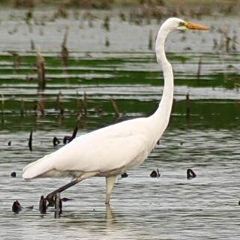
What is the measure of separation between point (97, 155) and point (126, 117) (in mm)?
5875

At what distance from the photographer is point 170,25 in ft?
37.3

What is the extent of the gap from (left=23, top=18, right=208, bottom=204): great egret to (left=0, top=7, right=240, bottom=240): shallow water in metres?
0.31

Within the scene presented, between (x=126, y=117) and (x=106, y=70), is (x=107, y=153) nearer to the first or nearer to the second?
(x=126, y=117)

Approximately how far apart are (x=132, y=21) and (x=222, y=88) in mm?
14102

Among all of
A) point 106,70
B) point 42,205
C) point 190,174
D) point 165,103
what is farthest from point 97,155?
point 106,70

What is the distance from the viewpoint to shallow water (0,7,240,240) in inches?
397

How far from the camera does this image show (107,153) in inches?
421

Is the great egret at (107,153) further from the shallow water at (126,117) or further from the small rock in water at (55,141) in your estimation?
the small rock in water at (55,141)

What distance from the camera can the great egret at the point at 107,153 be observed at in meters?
10.6

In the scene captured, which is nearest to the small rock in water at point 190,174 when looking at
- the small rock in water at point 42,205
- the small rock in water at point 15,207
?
the small rock in water at point 42,205

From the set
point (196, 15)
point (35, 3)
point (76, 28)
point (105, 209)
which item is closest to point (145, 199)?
point (105, 209)

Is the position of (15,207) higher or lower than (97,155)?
lower

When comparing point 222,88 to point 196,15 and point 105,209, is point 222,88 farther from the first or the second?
point 196,15

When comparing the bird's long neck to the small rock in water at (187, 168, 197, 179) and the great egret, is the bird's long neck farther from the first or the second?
the small rock in water at (187, 168, 197, 179)
